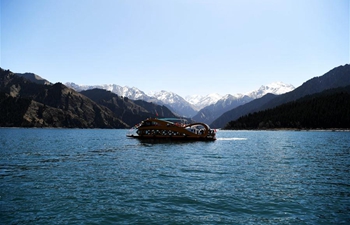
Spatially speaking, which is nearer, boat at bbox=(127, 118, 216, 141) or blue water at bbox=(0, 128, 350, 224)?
blue water at bbox=(0, 128, 350, 224)

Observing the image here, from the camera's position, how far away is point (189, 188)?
22609 mm

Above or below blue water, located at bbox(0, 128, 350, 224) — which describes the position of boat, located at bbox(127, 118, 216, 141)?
above

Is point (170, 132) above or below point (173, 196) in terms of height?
above

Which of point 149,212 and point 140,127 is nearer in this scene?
point 149,212

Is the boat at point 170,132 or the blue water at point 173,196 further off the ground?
the boat at point 170,132

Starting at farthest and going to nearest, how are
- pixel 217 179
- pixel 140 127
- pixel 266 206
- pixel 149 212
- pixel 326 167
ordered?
pixel 140 127
pixel 326 167
pixel 217 179
pixel 266 206
pixel 149 212

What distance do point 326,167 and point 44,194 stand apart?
35.2 metres

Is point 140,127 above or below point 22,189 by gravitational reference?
above

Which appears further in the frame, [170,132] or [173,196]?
[170,132]

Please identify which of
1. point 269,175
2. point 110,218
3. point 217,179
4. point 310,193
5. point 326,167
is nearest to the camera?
point 110,218

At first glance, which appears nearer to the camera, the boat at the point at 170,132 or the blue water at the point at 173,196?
the blue water at the point at 173,196

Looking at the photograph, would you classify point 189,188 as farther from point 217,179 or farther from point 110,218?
point 110,218

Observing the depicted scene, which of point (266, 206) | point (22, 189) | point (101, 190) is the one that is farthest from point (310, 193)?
point (22, 189)

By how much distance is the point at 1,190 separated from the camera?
21.5m
